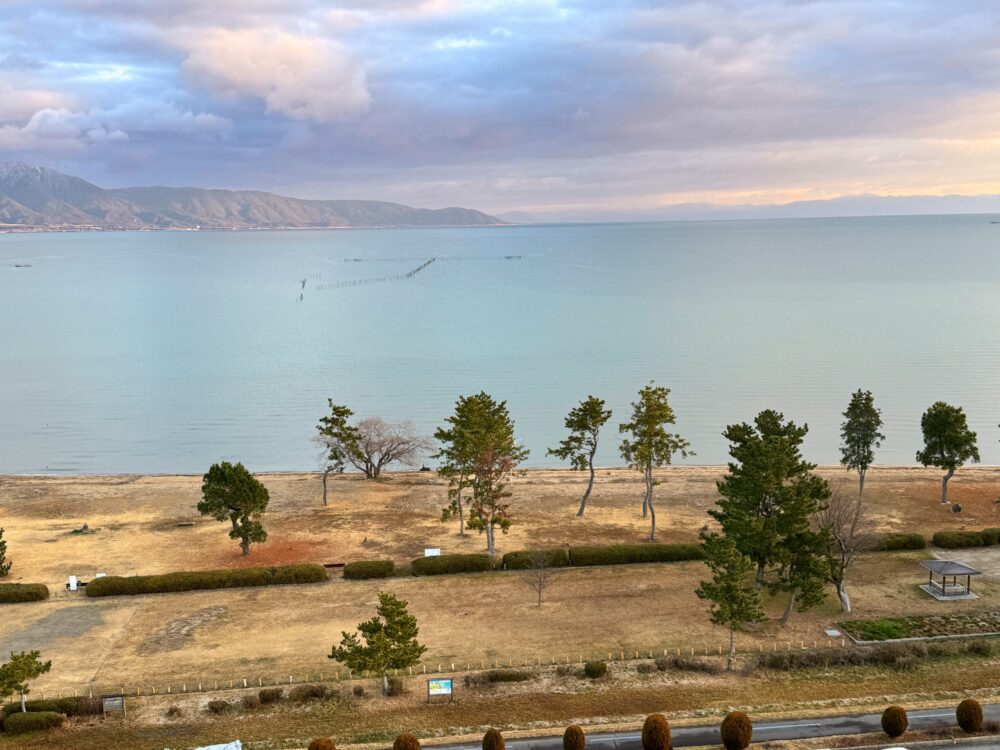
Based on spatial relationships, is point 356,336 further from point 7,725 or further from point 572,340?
point 7,725

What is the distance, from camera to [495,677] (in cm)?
2984

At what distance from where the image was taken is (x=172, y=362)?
370 feet

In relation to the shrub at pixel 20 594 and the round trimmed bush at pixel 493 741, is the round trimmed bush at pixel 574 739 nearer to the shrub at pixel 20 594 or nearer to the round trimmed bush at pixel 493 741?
the round trimmed bush at pixel 493 741

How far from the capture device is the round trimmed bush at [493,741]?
23891mm

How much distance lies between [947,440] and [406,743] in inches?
1534

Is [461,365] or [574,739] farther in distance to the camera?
[461,365]

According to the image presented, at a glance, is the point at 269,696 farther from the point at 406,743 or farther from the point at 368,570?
the point at 368,570

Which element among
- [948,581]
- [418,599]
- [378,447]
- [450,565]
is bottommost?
[418,599]

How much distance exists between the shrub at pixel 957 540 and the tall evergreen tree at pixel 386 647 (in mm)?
29270

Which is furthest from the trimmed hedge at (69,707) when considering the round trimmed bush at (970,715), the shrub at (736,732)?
the round trimmed bush at (970,715)

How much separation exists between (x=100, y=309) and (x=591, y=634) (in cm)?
15812

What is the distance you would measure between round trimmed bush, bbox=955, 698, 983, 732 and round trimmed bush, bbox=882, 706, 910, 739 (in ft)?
6.25

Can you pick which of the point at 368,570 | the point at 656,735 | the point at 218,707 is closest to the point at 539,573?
the point at 368,570

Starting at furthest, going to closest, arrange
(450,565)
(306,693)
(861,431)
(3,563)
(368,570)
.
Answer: (861,431) < (3,563) < (450,565) < (368,570) < (306,693)
